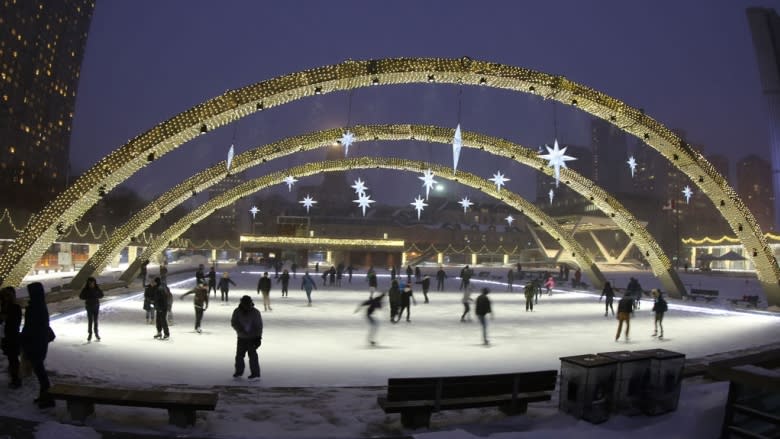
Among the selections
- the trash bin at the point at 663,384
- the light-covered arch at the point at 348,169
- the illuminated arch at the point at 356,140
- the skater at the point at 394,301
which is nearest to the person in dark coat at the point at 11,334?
the trash bin at the point at 663,384

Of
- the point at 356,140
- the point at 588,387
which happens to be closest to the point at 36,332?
the point at 588,387

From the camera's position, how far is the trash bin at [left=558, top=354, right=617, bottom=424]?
571cm

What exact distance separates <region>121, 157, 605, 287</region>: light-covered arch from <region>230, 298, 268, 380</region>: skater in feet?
57.7

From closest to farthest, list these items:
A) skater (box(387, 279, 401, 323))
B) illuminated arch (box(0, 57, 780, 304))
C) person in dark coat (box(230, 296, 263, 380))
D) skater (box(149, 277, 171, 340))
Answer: person in dark coat (box(230, 296, 263, 380))
skater (box(149, 277, 171, 340))
illuminated arch (box(0, 57, 780, 304))
skater (box(387, 279, 401, 323))

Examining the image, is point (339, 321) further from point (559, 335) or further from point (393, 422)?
point (393, 422)

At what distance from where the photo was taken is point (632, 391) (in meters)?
6.07

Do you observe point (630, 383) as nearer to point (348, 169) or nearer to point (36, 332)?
point (36, 332)

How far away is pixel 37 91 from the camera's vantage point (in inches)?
3460

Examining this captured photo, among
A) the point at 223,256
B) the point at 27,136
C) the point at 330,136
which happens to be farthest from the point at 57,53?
the point at 330,136

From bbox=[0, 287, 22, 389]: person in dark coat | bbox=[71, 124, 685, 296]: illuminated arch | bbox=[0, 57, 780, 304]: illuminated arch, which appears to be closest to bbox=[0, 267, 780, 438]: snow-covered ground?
bbox=[0, 287, 22, 389]: person in dark coat

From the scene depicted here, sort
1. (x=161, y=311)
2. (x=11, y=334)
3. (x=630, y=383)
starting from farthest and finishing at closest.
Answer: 1. (x=161, y=311)
2. (x=11, y=334)
3. (x=630, y=383)

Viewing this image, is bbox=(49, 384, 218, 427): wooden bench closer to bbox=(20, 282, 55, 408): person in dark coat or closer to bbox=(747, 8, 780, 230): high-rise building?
bbox=(20, 282, 55, 408): person in dark coat

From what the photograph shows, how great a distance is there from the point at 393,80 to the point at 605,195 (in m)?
15.2

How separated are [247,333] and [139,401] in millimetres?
2639
